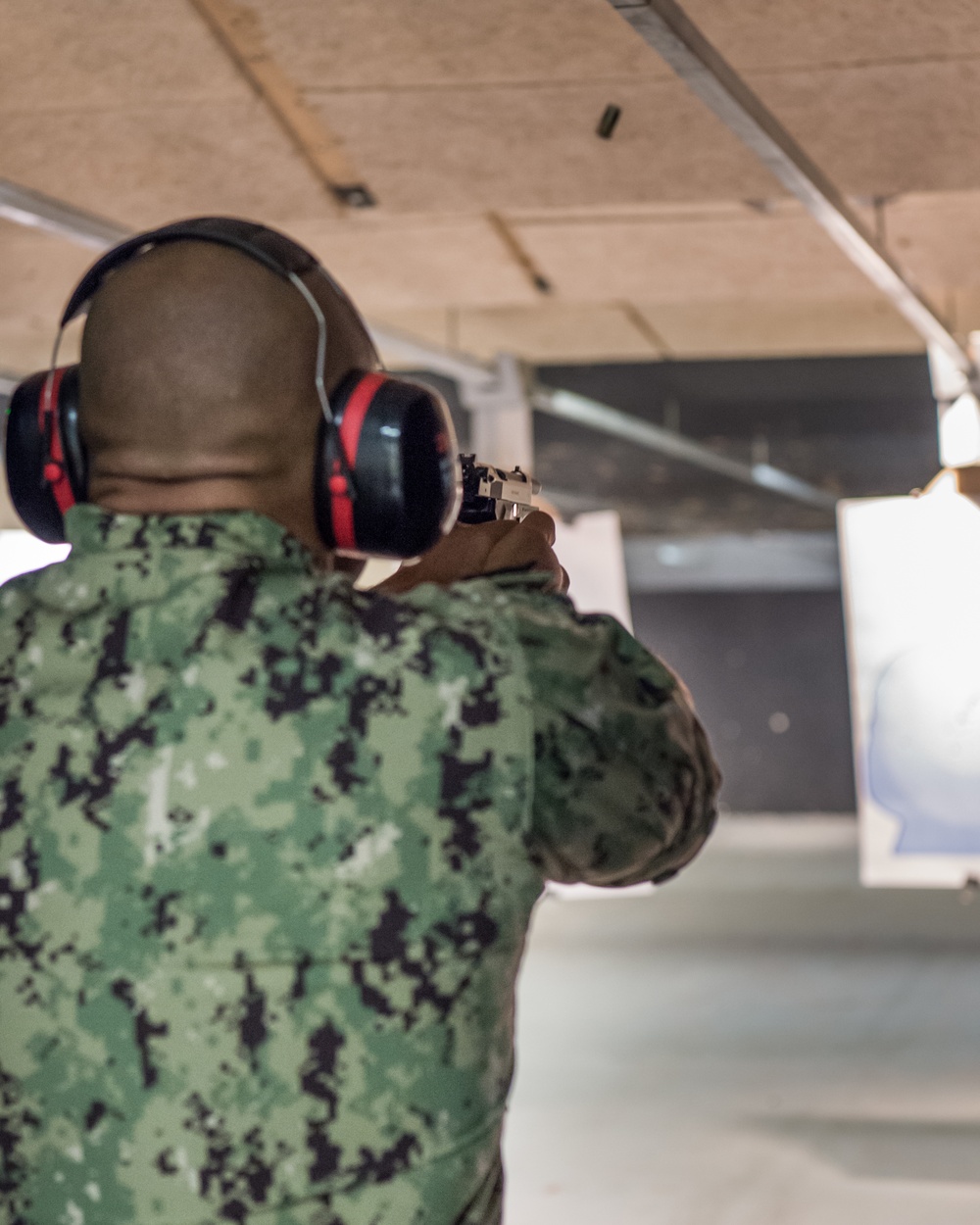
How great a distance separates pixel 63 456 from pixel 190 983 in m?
0.39

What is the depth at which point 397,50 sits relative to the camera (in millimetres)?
2779

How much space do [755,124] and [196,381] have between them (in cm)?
202

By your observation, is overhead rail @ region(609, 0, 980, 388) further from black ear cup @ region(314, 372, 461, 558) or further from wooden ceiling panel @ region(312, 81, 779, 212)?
black ear cup @ region(314, 372, 461, 558)

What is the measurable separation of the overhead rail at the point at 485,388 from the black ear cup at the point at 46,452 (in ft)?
6.90

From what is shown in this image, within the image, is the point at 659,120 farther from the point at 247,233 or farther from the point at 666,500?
the point at 666,500

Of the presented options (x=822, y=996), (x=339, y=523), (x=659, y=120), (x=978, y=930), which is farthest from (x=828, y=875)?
(x=339, y=523)

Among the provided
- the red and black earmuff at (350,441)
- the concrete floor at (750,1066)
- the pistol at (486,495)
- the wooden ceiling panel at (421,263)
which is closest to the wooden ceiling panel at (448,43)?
the wooden ceiling panel at (421,263)

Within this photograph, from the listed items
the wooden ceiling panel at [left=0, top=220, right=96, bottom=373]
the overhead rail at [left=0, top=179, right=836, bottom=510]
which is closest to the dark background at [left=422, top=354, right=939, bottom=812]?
the overhead rail at [left=0, top=179, right=836, bottom=510]

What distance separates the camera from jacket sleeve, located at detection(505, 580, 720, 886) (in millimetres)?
877

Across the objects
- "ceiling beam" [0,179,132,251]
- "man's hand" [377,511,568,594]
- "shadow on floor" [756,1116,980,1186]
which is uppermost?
"ceiling beam" [0,179,132,251]

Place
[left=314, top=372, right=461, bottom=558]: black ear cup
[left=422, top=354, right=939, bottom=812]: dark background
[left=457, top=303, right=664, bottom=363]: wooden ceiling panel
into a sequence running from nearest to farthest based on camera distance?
[left=314, top=372, right=461, bottom=558]: black ear cup → [left=457, top=303, right=664, bottom=363]: wooden ceiling panel → [left=422, top=354, right=939, bottom=812]: dark background

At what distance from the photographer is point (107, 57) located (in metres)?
2.78

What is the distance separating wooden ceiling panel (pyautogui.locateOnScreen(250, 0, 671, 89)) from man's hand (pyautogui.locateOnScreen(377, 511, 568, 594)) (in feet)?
6.00

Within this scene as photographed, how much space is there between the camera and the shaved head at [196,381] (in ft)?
2.94
